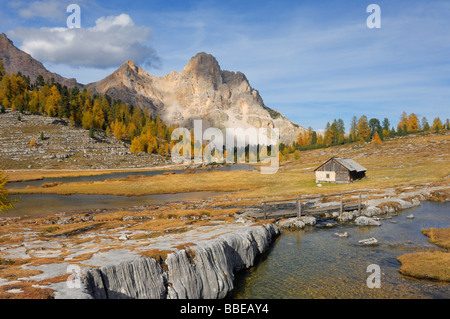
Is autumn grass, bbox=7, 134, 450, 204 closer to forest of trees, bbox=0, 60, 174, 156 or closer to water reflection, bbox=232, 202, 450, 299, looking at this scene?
water reflection, bbox=232, 202, 450, 299

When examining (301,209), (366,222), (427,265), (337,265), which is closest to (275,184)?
(301,209)

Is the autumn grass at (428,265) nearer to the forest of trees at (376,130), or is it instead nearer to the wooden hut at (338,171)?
the wooden hut at (338,171)

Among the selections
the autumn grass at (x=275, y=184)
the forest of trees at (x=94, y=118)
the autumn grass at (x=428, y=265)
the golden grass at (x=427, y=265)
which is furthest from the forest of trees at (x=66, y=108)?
the golden grass at (x=427, y=265)

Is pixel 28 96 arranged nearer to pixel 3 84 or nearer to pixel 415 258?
pixel 3 84

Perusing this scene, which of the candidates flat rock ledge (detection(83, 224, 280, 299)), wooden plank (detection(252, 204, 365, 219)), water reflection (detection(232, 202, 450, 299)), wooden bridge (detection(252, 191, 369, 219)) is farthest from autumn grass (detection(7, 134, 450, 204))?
flat rock ledge (detection(83, 224, 280, 299))

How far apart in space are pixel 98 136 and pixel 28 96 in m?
55.7

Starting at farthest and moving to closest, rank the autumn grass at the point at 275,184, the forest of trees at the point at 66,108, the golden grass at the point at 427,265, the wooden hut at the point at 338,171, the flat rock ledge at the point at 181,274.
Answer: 1. the forest of trees at the point at 66,108
2. the wooden hut at the point at 338,171
3. the autumn grass at the point at 275,184
4. the golden grass at the point at 427,265
5. the flat rock ledge at the point at 181,274

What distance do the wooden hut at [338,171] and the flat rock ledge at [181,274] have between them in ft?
178

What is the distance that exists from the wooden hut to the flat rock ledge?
54.2m

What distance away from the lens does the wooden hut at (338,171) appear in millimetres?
70688

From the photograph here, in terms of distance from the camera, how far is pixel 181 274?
1708 cm

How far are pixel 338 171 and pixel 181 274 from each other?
63.4 meters
